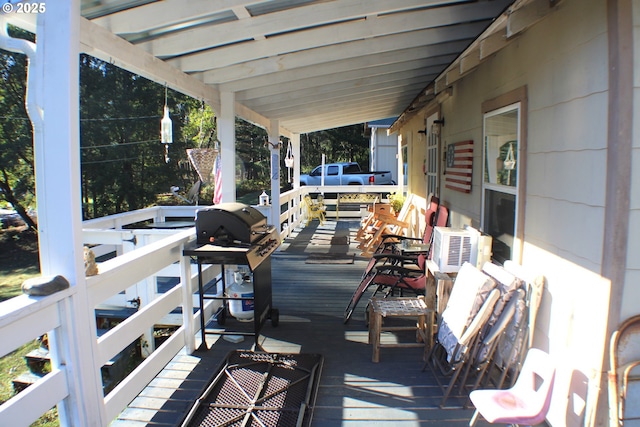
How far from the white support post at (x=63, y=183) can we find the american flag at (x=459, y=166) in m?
3.17

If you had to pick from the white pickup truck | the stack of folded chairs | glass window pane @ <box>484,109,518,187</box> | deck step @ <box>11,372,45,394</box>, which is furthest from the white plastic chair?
the white pickup truck

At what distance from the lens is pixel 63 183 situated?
181cm

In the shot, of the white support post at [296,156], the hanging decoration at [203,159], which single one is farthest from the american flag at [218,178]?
the white support post at [296,156]

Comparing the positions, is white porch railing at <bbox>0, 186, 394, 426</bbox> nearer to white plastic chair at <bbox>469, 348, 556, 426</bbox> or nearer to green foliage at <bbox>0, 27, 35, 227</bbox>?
white plastic chair at <bbox>469, 348, 556, 426</bbox>

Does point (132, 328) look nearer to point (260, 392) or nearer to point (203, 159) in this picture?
point (260, 392)

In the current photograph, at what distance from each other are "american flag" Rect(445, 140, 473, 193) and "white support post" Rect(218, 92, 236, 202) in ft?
7.48

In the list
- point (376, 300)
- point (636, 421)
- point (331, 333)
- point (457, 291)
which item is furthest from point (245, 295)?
point (636, 421)

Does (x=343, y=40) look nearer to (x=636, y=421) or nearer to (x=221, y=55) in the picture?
(x=221, y=55)

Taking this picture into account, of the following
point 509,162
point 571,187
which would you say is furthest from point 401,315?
point 571,187

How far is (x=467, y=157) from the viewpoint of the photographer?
13.0ft

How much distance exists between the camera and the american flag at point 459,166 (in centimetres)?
391

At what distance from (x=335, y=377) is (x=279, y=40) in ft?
8.16

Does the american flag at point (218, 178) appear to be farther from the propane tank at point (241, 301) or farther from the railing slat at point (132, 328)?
the railing slat at point (132, 328)

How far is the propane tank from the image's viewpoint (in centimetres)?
359
